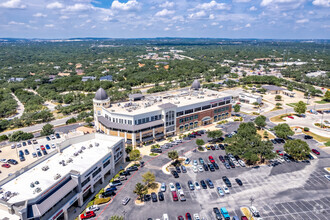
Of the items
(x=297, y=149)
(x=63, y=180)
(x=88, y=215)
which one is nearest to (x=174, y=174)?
(x=88, y=215)

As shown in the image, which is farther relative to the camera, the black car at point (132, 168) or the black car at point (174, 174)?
the black car at point (132, 168)

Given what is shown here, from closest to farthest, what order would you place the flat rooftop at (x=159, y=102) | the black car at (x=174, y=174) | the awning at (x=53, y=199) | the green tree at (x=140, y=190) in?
the awning at (x=53, y=199) < the green tree at (x=140, y=190) < the black car at (x=174, y=174) < the flat rooftop at (x=159, y=102)

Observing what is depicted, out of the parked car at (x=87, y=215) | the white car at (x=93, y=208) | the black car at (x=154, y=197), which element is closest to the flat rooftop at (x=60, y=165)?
the white car at (x=93, y=208)

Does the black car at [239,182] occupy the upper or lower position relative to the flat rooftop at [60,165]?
lower

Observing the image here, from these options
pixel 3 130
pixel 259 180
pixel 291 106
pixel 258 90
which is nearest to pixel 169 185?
pixel 259 180

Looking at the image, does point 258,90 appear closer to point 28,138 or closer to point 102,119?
point 102,119

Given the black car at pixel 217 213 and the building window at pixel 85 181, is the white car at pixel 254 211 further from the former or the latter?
the building window at pixel 85 181

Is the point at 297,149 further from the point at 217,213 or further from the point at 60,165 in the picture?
the point at 60,165
